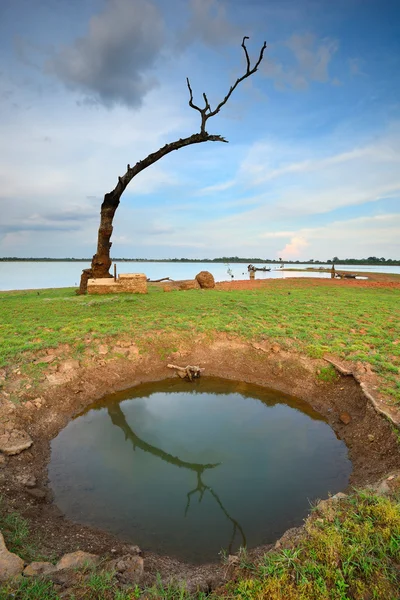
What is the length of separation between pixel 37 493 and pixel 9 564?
2066 millimetres

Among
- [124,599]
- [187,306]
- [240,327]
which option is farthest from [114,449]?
[187,306]

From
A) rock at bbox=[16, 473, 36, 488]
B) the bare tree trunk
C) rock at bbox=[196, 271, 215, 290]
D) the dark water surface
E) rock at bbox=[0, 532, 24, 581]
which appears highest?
the bare tree trunk

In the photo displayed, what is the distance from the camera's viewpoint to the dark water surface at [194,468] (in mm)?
4480

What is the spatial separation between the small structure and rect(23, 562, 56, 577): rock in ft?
47.1

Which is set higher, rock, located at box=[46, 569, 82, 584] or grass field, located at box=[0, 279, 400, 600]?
grass field, located at box=[0, 279, 400, 600]

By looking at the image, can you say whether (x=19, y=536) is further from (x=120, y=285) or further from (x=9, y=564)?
(x=120, y=285)

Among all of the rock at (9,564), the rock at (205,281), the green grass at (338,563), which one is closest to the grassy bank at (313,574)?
the green grass at (338,563)

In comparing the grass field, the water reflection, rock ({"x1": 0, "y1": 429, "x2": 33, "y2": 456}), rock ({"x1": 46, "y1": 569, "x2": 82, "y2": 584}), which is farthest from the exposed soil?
rock ({"x1": 46, "y1": 569, "x2": 82, "y2": 584})

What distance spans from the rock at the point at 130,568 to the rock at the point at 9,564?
0.96 meters

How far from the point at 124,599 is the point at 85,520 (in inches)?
82.8

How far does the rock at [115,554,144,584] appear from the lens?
324cm

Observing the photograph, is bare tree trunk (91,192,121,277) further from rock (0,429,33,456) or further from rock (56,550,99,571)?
rock (56,550,99,571)

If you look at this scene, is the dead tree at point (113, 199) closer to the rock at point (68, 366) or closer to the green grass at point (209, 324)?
the green grass at point (209, 324)

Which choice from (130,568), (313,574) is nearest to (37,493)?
(130,568)
